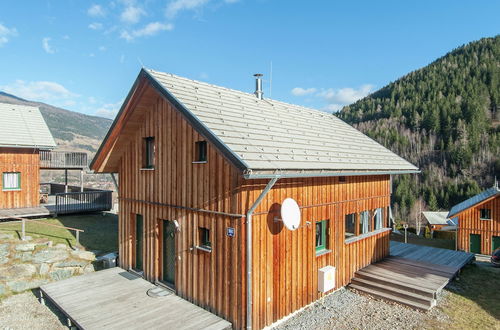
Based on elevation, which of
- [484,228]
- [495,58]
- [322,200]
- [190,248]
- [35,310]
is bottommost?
[484,228]

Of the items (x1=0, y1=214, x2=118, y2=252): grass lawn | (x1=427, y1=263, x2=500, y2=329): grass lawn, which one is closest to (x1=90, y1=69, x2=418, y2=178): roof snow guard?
(x1=427, y1=263, x2=500, y2=329): grass lawn

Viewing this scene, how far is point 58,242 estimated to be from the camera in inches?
508

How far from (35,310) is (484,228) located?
1338 inches

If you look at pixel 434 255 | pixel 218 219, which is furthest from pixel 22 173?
pixel 434 255

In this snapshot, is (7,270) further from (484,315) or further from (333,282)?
(484,315)

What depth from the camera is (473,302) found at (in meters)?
9.04

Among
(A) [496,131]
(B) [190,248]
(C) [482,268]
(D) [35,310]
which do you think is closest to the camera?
(B) [190,248]

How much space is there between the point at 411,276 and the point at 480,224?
24.7 metres

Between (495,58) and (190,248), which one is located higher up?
(495,58)

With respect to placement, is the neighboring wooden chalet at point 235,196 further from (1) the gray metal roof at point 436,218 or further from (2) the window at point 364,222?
(1) the gray metal roof at point 436,218

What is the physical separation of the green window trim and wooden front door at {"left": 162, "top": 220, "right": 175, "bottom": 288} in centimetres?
428

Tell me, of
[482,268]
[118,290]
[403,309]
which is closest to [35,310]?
[118,290]

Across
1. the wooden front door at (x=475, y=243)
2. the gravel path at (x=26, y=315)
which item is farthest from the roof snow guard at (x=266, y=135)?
the wooden front door at (x=475, y=243)

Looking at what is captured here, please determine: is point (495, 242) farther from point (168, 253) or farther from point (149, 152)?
point (149, 152)
